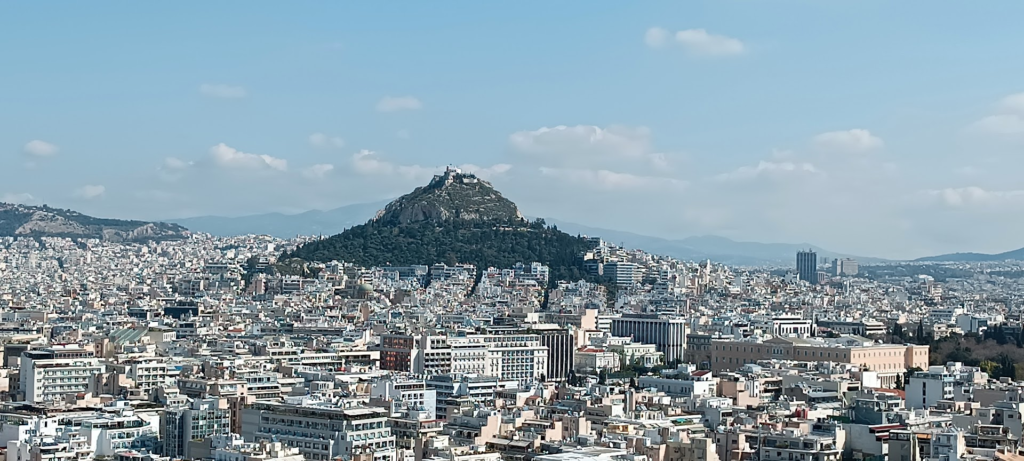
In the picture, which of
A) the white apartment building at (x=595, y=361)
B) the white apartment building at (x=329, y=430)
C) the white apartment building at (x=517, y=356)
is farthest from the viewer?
the white apartment building at (x=595, y=361)

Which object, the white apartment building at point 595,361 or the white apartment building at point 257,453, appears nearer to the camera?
the white apartment building at point 257,453

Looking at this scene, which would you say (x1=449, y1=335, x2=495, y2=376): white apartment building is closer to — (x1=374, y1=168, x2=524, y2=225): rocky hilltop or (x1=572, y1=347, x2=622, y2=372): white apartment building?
(x1=572, y1=347, x2=622, y2=372): white apartment building

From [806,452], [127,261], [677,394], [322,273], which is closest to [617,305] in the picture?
[322,273]

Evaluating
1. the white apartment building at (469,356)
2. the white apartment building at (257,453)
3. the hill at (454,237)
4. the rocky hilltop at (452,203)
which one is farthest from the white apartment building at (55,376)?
the rocky hilltop at (452,203)

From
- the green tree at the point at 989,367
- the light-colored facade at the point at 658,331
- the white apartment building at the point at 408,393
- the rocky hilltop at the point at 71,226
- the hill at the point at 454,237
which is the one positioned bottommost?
the white apartment building at the point at 408,393

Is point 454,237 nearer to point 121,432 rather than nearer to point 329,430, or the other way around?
point 121,432

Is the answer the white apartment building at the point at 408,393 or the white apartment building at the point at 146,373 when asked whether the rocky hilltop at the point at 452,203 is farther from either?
the white apartment building at the point at 408,393
